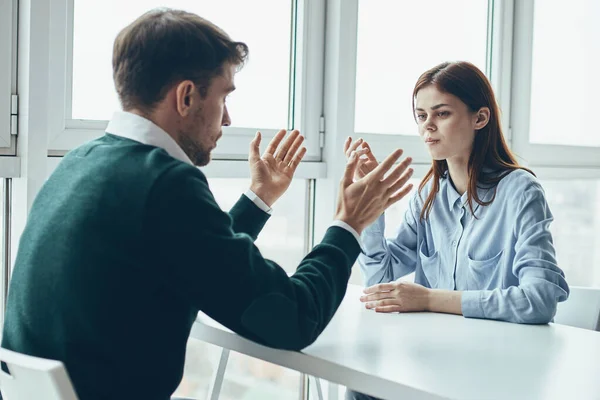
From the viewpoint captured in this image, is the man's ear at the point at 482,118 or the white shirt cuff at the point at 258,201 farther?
the man's ear at the point at 482,118

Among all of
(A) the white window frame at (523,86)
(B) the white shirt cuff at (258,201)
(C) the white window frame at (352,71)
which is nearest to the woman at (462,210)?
(B) the white shirt cuff at (258,201)

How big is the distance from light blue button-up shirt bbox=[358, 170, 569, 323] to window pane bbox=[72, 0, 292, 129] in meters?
0.67

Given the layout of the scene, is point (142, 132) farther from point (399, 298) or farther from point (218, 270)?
point (399, 298)

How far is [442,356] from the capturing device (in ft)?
4.34

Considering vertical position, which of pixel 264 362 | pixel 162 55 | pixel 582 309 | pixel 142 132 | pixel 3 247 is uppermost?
pixel 162 55

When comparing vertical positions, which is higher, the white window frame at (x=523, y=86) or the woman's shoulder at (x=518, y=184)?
the white window frame at (x=523, y=86)

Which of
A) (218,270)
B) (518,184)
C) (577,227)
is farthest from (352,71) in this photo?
(577,227)

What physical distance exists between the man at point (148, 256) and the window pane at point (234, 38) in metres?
0.83

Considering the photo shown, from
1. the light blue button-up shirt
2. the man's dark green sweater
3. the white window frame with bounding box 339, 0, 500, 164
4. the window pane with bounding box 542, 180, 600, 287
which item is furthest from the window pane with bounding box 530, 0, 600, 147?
the man's dark green sweater

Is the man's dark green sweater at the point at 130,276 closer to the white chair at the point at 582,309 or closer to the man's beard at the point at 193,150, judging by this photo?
the man's beard at the point at 193,150

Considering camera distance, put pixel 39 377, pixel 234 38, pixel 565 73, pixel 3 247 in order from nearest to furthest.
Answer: pixel 39 377 < pixel 3 247 < pixel 234 38 < pixel 565 73

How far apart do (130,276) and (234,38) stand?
1431 millimetres

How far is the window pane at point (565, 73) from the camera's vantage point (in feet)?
11.5

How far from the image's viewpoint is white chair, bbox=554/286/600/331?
1978 mm
